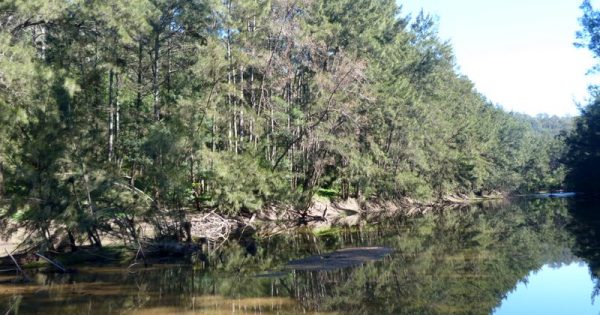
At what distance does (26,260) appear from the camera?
1877cm

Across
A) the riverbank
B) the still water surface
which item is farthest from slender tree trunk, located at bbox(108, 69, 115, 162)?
the still water surface

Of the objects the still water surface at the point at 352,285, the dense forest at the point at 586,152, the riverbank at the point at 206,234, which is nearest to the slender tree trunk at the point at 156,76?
the riverbank at the point at 206,234

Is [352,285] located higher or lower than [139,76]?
lower

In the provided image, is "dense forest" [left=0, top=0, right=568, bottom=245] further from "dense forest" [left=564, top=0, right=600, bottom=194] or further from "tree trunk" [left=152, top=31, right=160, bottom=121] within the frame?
"dense forest" [left=564, top=0, right=600, bottom=194]

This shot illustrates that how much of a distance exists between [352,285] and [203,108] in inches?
662

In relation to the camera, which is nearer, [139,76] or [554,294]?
[554,294]

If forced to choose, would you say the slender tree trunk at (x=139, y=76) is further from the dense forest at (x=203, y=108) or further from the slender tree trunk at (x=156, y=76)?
the slender tree trunk at (x=156, y=76)

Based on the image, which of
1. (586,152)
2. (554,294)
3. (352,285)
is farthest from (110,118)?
(586,152)

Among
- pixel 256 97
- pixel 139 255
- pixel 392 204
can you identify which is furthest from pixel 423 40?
pixel 139 255

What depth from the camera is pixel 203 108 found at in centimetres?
2869

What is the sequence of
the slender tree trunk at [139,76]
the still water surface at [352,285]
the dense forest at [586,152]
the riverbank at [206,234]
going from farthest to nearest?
the dense forest at [586,152] < the slender tree trunk at [139,76] < the riverbank at [206,234] < the still water surface at [352,285]

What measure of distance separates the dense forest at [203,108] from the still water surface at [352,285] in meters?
3.79

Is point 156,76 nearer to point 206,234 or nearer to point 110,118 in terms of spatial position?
point 110,118

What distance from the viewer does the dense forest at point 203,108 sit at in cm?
1828
